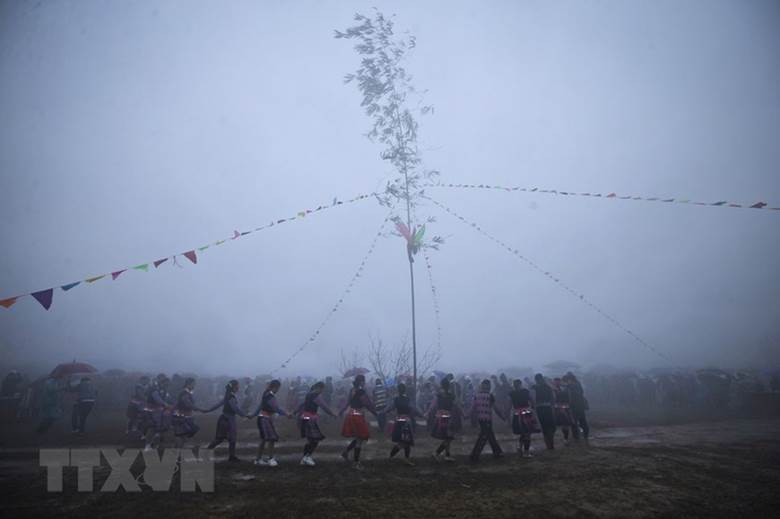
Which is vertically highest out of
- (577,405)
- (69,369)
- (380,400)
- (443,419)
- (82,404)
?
(69,369)

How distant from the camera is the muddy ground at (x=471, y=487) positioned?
6219mm

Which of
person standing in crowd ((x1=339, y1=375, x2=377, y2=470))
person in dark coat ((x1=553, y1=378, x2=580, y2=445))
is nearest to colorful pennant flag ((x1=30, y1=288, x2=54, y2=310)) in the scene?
person standing in crowd ((x1=339, y1=375, x2=377, y2=470))

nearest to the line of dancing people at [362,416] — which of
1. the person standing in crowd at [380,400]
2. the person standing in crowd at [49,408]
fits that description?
the person standing in crowd at [49,408]

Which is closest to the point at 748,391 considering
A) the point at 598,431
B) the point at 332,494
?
the point at 598,431

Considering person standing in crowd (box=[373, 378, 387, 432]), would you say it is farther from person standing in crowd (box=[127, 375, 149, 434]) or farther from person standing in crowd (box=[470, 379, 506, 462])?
person standing in crowd (box=[127, 375, 149, 434])

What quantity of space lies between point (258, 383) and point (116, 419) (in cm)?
1164

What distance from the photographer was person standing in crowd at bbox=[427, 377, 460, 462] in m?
10.2

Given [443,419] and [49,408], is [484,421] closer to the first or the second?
[443,419]

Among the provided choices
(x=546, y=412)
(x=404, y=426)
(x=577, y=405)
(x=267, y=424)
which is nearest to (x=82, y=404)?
(x=267, y=424)

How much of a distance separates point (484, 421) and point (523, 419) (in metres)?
1.35

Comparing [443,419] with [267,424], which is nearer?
[267,424]

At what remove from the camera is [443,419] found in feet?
34.0

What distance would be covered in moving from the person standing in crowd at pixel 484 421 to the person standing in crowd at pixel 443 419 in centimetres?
76

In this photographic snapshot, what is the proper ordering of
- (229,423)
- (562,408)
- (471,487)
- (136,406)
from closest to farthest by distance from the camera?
(471,487) < (229,423) < (562,408) < (136,406)
